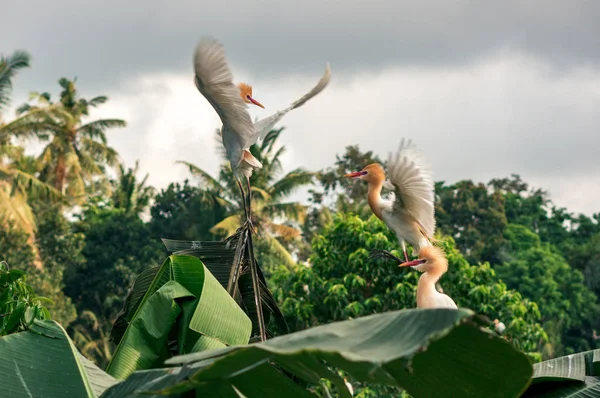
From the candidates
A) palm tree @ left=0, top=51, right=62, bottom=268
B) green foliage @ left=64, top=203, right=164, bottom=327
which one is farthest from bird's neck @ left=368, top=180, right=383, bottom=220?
green foliage @ left=64, top=203, right=164, bottom=327

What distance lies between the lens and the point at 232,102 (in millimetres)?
3572

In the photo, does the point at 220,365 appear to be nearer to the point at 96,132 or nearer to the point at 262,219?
the point at 262,219

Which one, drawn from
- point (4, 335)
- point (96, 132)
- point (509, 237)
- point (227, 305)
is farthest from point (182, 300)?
point (509, 237)

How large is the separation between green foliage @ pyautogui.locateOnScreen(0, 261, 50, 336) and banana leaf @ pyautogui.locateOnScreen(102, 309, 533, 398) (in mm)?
558

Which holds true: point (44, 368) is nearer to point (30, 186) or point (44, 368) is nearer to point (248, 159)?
point (248, 159)

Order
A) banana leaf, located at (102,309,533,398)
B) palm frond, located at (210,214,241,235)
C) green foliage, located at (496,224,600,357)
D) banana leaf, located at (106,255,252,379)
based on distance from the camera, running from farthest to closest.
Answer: green foliage, located at (496,224,600,357) → palm frond, located at (210,214,241,235) → banana leaf, located at (106,255,252,379) → banana leaf, located at (102,309,533,398)

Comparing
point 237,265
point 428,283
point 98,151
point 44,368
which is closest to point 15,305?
point 44,368

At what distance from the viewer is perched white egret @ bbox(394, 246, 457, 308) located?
4043mm

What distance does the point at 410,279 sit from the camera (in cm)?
1088

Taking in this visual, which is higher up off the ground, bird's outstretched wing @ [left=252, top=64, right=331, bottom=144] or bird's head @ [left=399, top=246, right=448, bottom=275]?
bird's outstretched wing @ [left=252, top=64, right=331, bottom=144]

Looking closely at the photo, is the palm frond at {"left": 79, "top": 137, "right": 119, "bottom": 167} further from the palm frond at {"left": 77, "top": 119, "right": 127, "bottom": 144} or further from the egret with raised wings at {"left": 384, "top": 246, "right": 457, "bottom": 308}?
the egret with raised wings at {"left": 384, "top": 246, "right": 457, "bottom": 308}

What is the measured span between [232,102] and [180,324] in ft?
3.37

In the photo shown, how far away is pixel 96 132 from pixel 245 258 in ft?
68.7

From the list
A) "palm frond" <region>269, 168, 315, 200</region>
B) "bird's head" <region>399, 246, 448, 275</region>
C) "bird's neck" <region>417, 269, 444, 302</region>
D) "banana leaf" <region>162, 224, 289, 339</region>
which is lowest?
"banana leaf" <region>162, 224, 289, 339</region>
